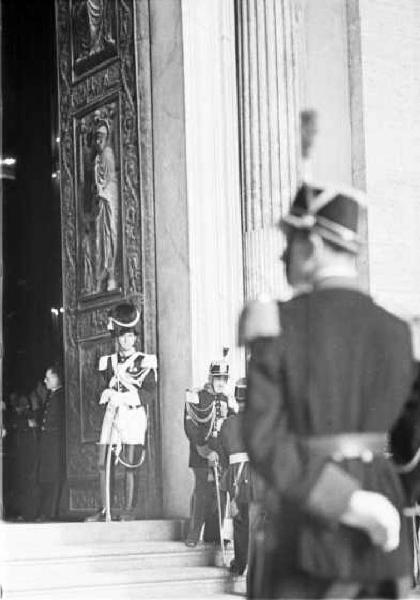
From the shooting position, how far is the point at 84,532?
1146 centimetres

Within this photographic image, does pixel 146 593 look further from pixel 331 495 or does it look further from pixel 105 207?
pixel 331 495

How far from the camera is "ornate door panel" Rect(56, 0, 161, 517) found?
537 inches

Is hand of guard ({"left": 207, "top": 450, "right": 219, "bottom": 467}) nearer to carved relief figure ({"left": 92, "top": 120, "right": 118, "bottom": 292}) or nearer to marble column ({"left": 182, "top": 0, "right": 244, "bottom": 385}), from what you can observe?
marble column ({"left": 182, "top": 0, "right": 244, "bottom": 385})

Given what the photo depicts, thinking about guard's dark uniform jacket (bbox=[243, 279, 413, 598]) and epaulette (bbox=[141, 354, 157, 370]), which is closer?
guard's dark uniform jacket (bbox=[243, 279, 413, 598])

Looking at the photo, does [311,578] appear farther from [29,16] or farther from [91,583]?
[29,16]

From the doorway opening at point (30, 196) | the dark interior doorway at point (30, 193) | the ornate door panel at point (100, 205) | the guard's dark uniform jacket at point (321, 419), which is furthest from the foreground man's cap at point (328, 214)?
the dark interior doorway at point (30, 193)

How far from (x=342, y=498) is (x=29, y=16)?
48.7ft

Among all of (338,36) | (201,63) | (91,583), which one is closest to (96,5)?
(201,63)

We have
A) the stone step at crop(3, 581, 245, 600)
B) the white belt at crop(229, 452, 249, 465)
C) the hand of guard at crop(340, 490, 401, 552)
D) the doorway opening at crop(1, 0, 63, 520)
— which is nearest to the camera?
the hand of guard at crop(340, 490, 401, 552)

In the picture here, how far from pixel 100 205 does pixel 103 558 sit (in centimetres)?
471

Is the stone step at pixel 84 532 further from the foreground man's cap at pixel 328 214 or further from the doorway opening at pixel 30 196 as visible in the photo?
the foreground man's cap at pixel 328 214

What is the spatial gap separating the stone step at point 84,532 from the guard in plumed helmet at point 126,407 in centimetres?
43

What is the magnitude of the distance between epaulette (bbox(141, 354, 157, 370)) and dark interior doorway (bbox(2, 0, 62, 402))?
5.66m

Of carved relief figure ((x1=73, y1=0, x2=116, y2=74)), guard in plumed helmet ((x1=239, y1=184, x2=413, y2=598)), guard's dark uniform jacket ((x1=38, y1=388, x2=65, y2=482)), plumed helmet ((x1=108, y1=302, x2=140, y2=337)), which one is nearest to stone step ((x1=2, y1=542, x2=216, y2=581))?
plumed helmet ((x1=108, y1=302, x2=140, y2=337))
